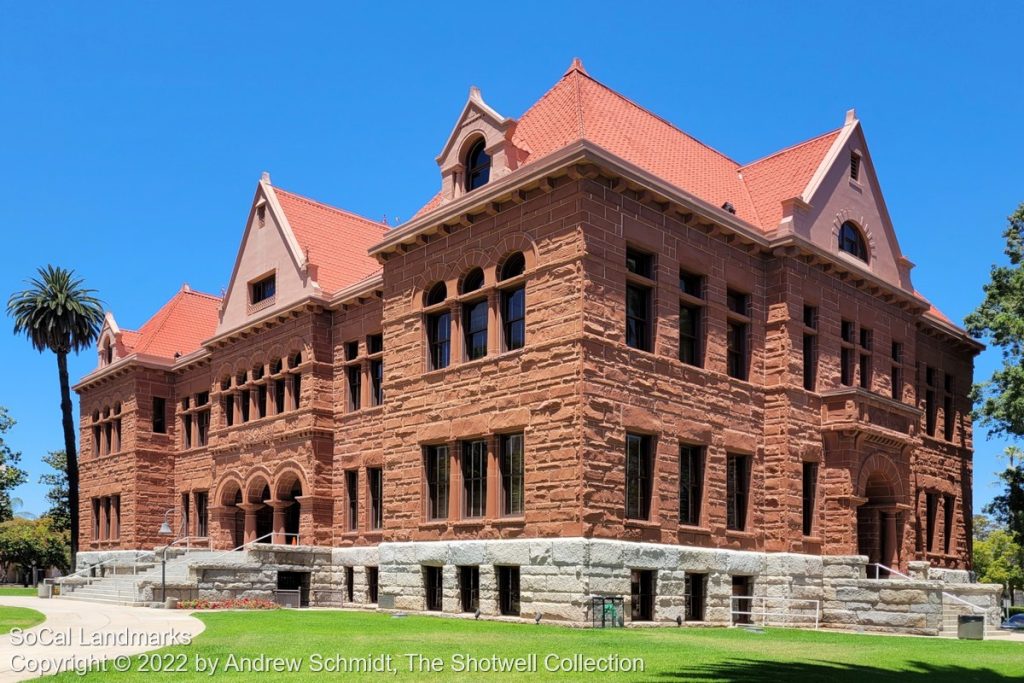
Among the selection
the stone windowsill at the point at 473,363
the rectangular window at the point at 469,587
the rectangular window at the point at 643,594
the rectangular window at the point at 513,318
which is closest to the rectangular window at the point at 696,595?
the rectangular window at the point at 643,594

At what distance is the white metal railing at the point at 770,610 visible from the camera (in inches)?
1079

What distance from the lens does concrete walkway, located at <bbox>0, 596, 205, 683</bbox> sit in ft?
49.9

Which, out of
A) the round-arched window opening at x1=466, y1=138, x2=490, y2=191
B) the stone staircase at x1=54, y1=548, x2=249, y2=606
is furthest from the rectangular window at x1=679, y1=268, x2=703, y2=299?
the stone staircase at x1=54, y1=548, x2=249, y2=606

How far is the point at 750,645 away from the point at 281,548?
18.4 m

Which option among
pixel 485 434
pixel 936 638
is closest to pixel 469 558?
pixel 485 434

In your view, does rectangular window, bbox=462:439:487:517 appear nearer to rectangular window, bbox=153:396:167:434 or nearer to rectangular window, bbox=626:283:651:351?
rectangular window, bbox=626:283:651:351

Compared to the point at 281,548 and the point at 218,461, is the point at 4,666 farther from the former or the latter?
the point at 218,461

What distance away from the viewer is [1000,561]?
242 ft

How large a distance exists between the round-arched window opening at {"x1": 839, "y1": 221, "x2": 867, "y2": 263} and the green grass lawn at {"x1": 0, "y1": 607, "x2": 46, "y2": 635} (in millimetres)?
A: 24335

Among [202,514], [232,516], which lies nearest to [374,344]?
[232,516]

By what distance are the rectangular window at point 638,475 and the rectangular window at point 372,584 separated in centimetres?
1140

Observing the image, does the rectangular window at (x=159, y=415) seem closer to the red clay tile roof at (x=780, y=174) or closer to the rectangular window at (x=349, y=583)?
the rectangular window at (x=349, y=583)

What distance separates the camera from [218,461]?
40688mm

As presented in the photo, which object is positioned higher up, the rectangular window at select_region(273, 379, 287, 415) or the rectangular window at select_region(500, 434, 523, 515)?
the rectangular window at select_region(273, 379, 287, 415)
